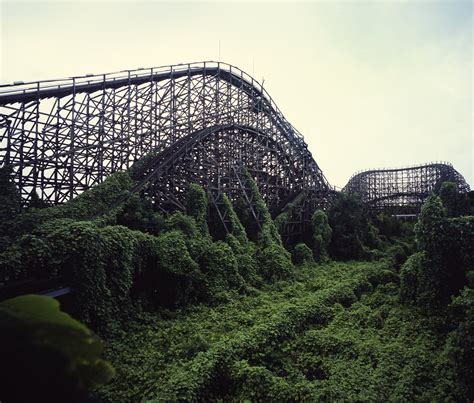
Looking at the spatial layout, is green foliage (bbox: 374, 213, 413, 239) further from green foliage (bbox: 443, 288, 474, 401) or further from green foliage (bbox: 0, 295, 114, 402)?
green foliage (bbox: 0, 295, 114, 402)

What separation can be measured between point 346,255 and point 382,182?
27.5 m

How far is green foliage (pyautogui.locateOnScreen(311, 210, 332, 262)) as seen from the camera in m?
19.8

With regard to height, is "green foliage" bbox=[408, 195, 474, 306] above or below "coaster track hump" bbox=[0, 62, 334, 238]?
below

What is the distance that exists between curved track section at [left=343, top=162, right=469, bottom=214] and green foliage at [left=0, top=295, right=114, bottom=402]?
4174cm

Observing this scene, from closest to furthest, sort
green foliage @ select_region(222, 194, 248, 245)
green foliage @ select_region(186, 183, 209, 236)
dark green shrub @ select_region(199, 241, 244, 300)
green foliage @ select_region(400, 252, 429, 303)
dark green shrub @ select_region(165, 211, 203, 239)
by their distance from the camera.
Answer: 1. green foliage @ select_region(400, 252, 429, 303)
2. dark green shrub @ select_region(199, 241, 244, 300)
3. dark green shrub @ select_region(165, 211, 203, 239)
4. green foliage @ select_region(186, 183, 209, 236)
5. green foliage @ select_region(222, 194, 248, 245)

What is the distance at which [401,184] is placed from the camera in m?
44.0

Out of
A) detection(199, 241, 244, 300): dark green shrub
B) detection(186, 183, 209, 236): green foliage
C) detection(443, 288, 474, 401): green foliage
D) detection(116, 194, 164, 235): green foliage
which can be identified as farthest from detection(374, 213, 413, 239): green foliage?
detection(443, 288, 474, 401): green foliage

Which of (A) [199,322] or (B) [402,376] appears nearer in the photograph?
(B) [402,376]

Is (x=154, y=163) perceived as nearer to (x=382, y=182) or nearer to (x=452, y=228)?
(x=452, y=228)

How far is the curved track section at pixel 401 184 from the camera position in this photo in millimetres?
40797

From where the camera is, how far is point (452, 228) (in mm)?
10555

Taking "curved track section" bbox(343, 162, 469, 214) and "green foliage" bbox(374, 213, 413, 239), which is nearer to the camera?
"green foliage" bbox(374, 213, 413, 239)

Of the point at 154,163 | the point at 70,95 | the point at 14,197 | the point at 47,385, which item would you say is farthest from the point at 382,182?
the point at 47,385

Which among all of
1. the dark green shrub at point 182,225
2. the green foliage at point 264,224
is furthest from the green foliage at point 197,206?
the green foliage at point 264,224
